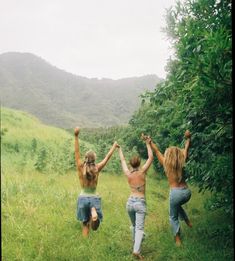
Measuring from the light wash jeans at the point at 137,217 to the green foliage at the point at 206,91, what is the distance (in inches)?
47.4

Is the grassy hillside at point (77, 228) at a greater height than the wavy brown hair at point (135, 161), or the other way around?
the wavy brown hair at point (135, 161)

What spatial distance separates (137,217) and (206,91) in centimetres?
313

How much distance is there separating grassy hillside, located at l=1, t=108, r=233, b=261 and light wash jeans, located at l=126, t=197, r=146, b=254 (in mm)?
376

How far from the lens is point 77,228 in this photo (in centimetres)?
994

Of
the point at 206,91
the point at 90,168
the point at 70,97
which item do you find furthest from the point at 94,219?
the point at 70,97

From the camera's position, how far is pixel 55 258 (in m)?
7.85

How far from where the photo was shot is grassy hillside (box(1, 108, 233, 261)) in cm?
829

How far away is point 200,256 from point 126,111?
452 feet

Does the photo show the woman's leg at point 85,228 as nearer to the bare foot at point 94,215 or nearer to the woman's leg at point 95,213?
the woman's leg at point 95,213

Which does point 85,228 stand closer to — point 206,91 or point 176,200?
point 176,200

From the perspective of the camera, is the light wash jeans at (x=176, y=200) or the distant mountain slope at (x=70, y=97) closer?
the light wash jeans at (x=176, y=200)

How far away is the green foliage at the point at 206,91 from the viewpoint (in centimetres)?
653

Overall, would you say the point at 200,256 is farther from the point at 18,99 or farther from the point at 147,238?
the point at 18,99

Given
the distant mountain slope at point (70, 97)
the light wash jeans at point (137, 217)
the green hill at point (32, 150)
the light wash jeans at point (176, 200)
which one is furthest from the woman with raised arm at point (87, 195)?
the distant mountain slope at point (70, 97)
